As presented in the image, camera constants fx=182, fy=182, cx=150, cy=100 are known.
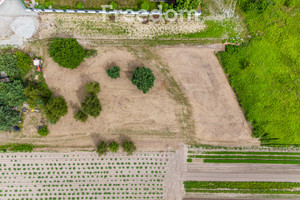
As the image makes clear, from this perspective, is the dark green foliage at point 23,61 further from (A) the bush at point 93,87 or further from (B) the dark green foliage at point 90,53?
(A) the bush at point 93,87

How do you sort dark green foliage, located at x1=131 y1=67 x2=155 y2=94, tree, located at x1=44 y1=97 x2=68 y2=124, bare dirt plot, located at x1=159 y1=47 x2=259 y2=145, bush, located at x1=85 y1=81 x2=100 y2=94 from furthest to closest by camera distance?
bare dirt plot, located at x1=159 y1=47 x2=259 y2=145 < bush, located at x1=85 y1=81 x2=100 y2=94 < dark green foliage, located at x1=131 y1=67 x2=155 y2=94 < tree, located at x1=44 y1=97 x2=68 y2=124

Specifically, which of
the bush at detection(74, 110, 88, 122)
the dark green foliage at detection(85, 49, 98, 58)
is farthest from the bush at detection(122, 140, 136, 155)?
the dark green foliage at detection(85, 49, 98, 58)

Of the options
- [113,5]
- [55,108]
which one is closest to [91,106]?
[55,108]

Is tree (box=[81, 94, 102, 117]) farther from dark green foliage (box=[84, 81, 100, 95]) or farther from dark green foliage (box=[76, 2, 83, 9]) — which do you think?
dark green foliage (box=[76, 2, 83, 9])

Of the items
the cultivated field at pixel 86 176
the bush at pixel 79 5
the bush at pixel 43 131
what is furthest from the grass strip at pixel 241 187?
the bush at pixel 79 5

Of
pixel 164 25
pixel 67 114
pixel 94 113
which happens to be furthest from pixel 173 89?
pixel 67 114

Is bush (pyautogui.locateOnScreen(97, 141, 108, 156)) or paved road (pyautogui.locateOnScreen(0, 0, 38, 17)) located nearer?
bush (pyautogui.locateOnScreen(97, 141, 108, 156))
